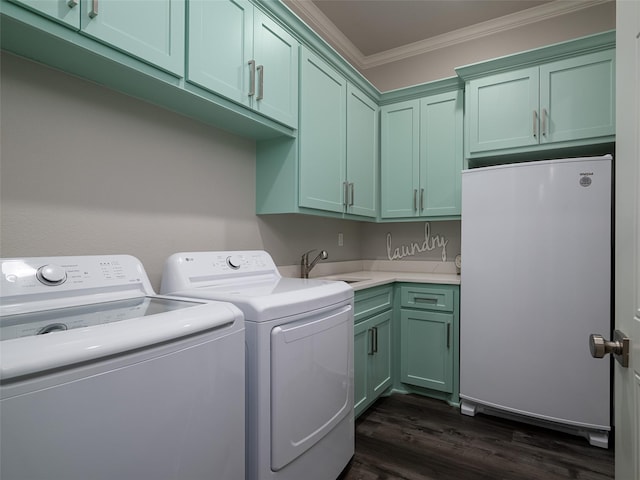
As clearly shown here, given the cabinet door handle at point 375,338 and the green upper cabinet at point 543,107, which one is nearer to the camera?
the green upper cabinet at point 543,107

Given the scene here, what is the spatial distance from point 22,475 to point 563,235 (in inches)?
95.9

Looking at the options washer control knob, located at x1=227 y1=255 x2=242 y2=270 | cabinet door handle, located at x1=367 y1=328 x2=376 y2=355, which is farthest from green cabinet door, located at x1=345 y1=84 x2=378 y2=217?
washer control knob, located at x1=227 y1=255 x2=242 y2=270

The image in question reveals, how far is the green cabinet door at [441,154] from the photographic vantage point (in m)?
2.73

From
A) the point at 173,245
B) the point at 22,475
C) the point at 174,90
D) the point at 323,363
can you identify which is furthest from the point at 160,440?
the point at 174,90

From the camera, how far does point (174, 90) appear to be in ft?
4.71

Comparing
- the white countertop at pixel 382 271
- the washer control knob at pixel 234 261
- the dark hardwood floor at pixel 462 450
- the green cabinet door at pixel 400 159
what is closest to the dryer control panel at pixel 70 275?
the washer control knob at pixel 234 261

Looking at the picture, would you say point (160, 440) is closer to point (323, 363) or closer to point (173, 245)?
point (323, 363)

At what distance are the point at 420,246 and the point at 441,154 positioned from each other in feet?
2.75

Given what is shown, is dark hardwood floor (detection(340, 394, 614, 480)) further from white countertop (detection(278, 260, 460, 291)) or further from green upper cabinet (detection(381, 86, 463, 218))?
green upper cabinet (detection(381, 86, 463, 218))

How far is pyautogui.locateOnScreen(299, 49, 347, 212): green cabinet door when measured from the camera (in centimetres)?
210

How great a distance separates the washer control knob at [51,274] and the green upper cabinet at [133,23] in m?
0.74

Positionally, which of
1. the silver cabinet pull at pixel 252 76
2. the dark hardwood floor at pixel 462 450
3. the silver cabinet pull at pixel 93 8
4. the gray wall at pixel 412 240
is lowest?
the dark hardwood floor at pixel 462 450

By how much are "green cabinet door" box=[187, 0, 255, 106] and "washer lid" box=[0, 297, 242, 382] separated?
91 centimetres

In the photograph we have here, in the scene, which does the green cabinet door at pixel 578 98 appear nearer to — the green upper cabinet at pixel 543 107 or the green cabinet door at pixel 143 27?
the green upper cabinet at pixel 543 107
